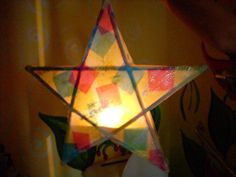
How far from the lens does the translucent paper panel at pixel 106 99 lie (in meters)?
0.55

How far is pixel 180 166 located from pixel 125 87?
56cm

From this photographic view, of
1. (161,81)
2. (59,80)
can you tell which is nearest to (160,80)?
(161,81)

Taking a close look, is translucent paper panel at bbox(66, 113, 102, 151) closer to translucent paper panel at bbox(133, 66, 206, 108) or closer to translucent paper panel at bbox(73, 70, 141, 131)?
translucent paper panel at bbox(73, 70, 141, 131)

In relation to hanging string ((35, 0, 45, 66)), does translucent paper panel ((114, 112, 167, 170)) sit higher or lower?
lower

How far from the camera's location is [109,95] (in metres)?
0.56

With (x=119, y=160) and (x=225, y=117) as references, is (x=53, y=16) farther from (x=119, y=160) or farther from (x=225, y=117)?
(x=225, y=117)

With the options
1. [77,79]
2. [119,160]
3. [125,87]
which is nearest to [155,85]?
[125,87]

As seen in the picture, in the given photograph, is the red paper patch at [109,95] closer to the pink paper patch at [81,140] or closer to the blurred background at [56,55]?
the pink paper patch at [81,140]

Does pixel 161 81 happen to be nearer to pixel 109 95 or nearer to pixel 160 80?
pixel 160 80

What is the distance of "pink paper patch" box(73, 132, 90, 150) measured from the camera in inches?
24.0

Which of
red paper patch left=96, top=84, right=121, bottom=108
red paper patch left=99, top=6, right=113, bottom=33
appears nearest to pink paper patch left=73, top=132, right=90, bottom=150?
red paper patch left=96, top=84, right=121, bottom=108

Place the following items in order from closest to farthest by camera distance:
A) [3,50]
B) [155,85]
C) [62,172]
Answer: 1. [155,85]
2. [3,50]
3. [62,172]

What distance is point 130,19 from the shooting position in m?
0.87

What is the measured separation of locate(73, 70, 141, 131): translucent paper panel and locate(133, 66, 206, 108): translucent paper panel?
0.08 feet
